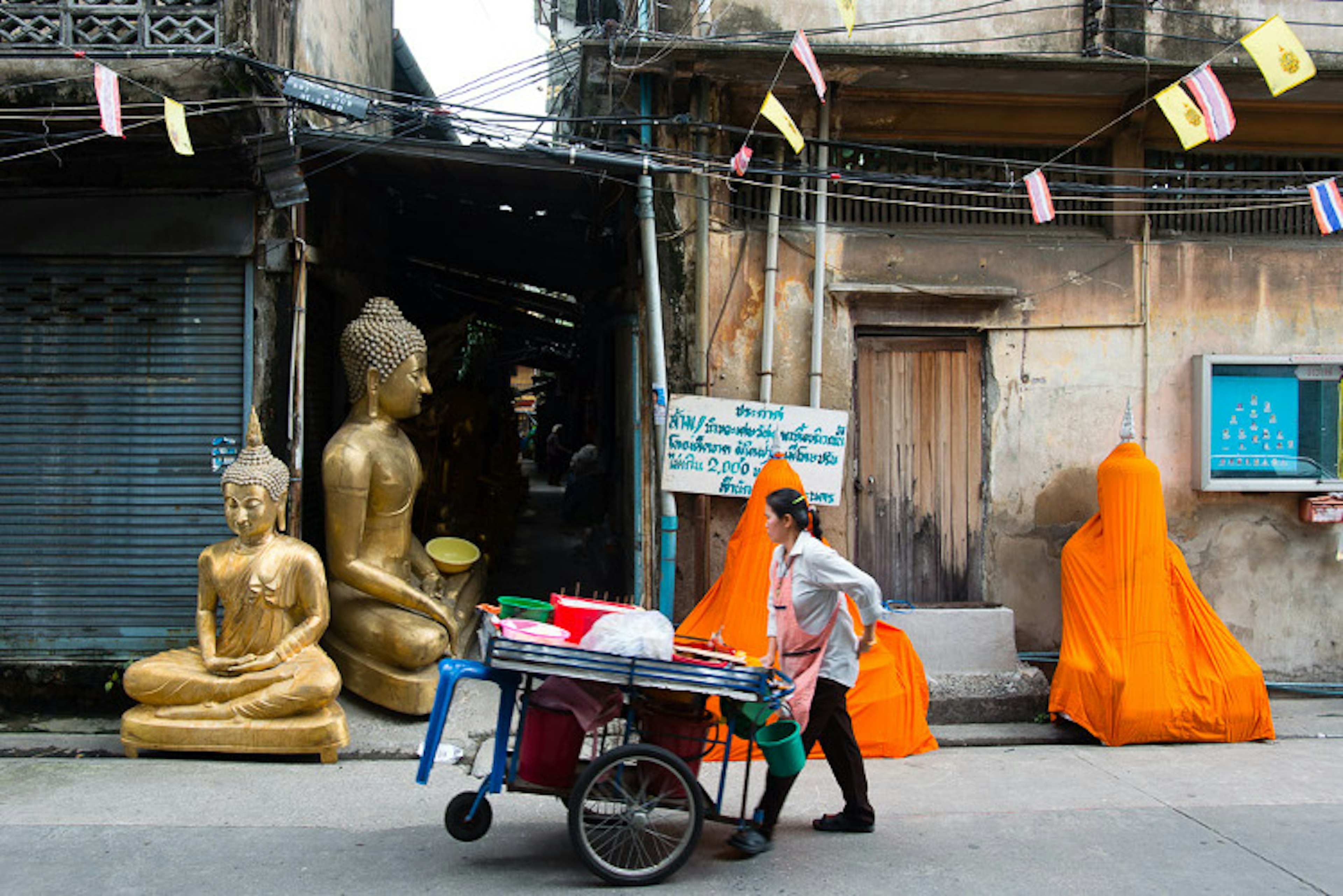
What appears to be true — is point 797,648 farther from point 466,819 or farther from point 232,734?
point 232,734

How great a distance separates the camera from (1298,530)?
8.13m

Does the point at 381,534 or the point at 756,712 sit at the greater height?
the point at 381,534

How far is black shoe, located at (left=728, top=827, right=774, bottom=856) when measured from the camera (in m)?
4.76

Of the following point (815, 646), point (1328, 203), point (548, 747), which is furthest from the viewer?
point (1328, 203)

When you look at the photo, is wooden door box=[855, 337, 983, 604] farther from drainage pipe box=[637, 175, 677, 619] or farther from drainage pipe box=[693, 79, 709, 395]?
drainage pipe box=[637, 175, 677, 619]

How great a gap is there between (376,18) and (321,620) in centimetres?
604

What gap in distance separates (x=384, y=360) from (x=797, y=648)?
3.58 meters

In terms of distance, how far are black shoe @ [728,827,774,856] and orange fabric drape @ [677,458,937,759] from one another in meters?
1.48

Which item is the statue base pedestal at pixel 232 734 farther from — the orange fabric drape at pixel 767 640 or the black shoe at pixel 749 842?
the black shoe at pixel 749 842

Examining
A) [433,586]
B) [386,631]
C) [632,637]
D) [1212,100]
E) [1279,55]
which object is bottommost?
[386,631]

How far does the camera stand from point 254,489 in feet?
20.1

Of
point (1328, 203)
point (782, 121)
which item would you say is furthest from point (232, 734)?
point (1328, 203)

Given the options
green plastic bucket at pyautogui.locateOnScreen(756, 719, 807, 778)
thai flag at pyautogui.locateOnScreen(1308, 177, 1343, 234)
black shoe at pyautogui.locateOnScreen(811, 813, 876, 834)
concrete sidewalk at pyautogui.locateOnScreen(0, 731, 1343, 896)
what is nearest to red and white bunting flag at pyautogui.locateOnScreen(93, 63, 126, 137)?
concrete sidewalk at pyautogui.locateOnScreen(0, 731, 1343, 896)

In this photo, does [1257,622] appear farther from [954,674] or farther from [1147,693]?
[954,674]
